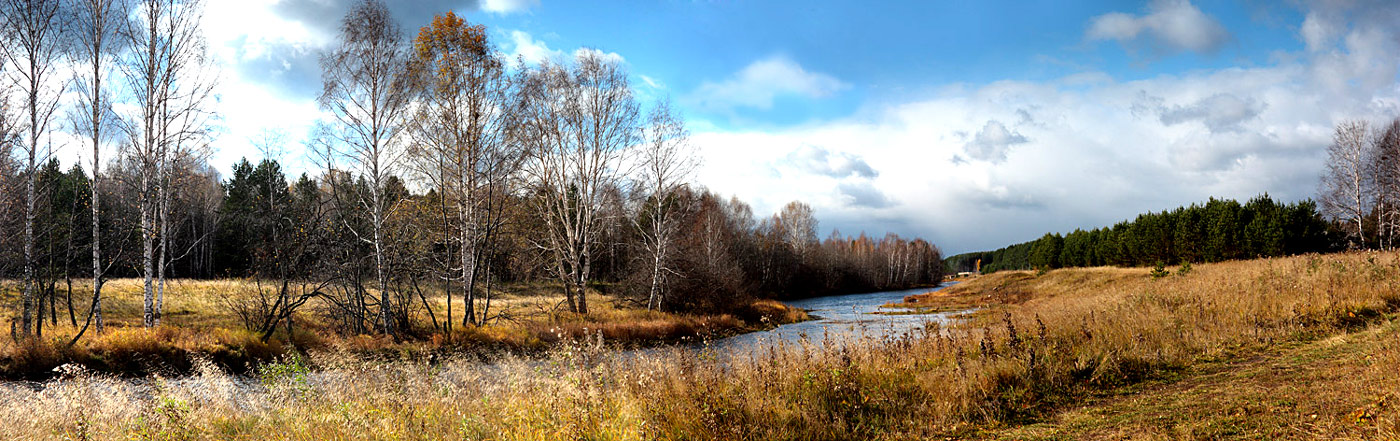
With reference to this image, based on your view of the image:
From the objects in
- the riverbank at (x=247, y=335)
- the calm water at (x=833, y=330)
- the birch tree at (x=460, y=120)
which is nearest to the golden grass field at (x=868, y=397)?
the calm water at (x=833, y=330)

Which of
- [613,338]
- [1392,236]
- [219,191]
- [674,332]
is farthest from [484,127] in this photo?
[1392,236]

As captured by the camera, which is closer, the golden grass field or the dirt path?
the dirt path

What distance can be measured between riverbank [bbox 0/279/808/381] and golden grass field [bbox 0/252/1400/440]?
2.09 meters

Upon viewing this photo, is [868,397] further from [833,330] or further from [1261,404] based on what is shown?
[833,330]

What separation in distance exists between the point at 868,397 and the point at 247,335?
1693 centimetres

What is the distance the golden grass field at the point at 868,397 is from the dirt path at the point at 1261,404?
22mm

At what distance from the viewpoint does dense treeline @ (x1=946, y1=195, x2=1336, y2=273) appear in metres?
33.2

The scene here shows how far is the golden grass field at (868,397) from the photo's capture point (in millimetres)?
5484

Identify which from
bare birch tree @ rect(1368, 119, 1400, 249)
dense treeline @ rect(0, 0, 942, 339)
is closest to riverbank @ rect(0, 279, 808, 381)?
dense treeline @ rect(0, 0, 942, 339)

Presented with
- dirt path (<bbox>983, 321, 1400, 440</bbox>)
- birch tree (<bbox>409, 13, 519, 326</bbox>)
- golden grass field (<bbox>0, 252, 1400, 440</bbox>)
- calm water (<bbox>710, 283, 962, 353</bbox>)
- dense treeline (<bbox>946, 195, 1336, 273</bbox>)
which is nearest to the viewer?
dirt path (<bbox>983, 321, 1400, 440</bbox>)

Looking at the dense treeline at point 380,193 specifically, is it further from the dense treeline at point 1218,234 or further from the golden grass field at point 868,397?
the dense treeline at point 1218,234

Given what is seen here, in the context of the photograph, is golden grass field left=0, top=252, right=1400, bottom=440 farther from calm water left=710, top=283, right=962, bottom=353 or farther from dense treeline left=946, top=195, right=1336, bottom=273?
dense treeline left=946, top=195, right=1336, bottom=273

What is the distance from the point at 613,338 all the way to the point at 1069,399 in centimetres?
1577

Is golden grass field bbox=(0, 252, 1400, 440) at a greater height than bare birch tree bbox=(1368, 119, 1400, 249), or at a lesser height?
lesser
